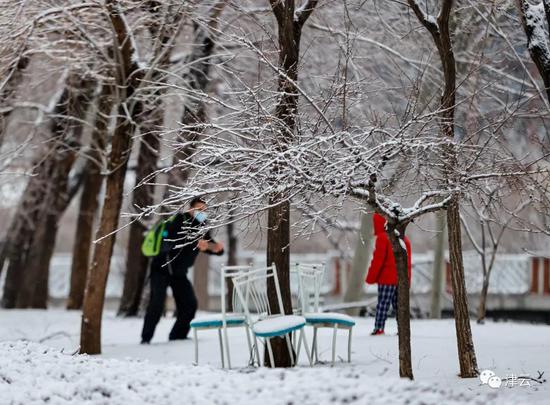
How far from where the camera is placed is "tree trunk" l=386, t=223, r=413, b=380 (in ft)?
28.5

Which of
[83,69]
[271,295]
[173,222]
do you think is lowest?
[271,295]

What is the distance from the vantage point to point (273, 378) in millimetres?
7676

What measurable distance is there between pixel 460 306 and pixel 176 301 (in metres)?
5.05

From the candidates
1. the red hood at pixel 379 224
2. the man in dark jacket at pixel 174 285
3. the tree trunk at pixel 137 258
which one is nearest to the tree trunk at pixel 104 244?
the man in dark jacket at pixel 174 285

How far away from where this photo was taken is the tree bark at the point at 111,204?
41.8 ft

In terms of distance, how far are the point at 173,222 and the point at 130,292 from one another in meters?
6.90

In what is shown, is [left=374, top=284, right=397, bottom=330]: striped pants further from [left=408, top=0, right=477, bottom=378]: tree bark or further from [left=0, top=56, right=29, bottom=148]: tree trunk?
[left=0, top=56, right=29, bottom=148]: tree trunk

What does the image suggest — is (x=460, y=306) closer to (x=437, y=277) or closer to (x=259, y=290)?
(x=259, y=290)

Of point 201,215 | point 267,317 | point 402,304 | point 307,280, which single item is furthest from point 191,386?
point 307,280

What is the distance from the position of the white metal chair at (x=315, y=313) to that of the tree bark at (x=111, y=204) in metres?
2.44

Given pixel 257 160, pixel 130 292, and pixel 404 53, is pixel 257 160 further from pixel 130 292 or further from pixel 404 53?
pixel 130 292

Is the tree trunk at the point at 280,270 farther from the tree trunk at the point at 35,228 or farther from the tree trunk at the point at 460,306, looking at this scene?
the tree trunk at the point at 35,228

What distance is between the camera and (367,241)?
19.7m

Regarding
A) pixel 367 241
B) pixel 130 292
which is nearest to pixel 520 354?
pixel 367 241
